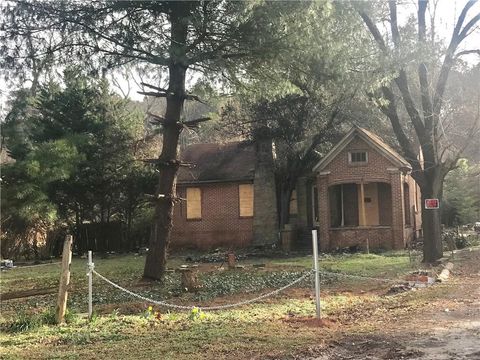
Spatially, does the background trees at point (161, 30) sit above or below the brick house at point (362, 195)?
above

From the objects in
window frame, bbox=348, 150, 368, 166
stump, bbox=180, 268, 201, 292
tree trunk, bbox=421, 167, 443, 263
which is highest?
window frame, bbox=348, 150, 368, 166

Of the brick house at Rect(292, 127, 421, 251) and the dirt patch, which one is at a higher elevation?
the brick house at Rect(292, 127, 421, 251)

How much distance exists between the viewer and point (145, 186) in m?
31.3

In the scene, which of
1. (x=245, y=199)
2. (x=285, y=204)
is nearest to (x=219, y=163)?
(x=245, y=199)

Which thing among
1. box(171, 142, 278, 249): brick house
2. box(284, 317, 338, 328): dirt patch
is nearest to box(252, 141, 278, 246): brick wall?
box(171, 142, 278, 249): brick house

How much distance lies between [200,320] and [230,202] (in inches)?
833

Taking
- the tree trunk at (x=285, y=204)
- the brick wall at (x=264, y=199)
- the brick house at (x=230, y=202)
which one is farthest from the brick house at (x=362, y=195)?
the brick house at (x=230, y=202)

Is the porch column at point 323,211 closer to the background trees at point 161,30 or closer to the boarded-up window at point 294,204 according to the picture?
the boarded-up window at point 294,204

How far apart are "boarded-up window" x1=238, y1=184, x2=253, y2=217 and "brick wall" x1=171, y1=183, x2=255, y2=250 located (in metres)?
0.22

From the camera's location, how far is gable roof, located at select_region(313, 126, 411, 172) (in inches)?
1013

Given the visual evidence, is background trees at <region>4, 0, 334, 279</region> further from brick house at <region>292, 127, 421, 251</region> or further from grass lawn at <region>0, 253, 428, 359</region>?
brick house at <region>292, 127, 421, 251</region>

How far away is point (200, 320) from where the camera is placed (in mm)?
9266

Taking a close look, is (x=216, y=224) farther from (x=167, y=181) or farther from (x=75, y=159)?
(x=167, y=181)

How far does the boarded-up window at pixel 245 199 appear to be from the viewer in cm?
3009
